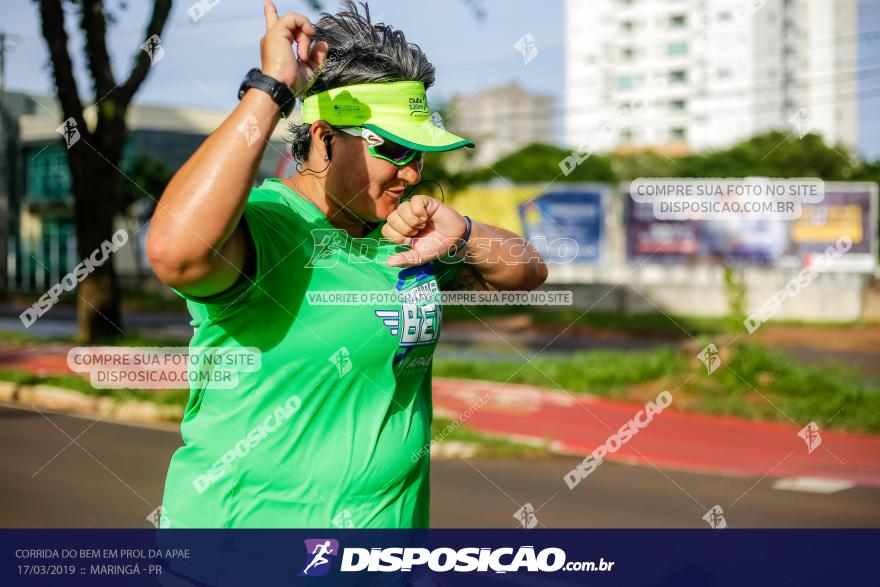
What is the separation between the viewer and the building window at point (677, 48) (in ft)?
241

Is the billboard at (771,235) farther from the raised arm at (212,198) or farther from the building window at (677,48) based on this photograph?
the building window at (677,48)

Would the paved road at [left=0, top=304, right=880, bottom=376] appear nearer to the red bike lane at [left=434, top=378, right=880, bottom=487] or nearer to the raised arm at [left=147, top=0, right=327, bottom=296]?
the red bike lane at [left=434, top=378, right=880, bottom=487]

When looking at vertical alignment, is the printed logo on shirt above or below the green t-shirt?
above

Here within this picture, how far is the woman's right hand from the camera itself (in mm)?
1782

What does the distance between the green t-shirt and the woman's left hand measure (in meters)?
0.10

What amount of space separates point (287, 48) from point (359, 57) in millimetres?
377

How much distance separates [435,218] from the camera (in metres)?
2.24

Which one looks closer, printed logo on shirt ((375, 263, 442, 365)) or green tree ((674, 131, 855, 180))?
printed logo on shirt ((375, 263, 442, 365))

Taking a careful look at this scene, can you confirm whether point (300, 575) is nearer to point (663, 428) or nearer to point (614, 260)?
point (663, 428)

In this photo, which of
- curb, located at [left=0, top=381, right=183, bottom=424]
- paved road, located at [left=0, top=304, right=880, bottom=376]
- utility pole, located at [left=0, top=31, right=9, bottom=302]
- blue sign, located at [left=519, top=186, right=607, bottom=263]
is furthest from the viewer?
blue sign, located at [left=519, top=186, right=607, bottom=263]

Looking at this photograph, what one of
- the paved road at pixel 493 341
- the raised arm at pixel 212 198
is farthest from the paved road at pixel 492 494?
the paved road at pixel 493 341

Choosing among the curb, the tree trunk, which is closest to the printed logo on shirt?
the curb

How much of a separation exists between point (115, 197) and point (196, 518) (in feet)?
48.0

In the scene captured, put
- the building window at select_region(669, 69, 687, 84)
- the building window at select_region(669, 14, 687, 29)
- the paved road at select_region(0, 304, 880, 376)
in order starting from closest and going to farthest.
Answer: the paved road at select_region(0, 304, 880, 376) → the building window at select_region(669, 69, 687, 84) → the building window at select_region(669, 14, 687, 29)
